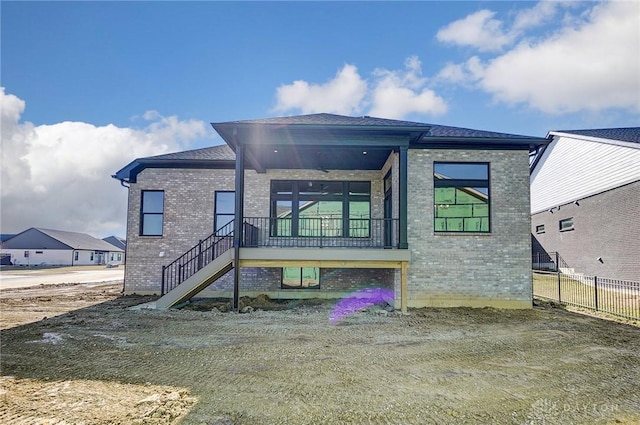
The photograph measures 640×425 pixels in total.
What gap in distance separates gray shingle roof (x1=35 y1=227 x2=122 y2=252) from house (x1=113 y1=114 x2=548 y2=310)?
145 ft

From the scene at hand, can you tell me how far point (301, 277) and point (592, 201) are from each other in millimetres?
15357

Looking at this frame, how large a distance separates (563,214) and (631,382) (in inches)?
736

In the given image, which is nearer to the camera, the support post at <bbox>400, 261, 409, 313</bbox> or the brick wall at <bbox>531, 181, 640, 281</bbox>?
the support post at <bbox>400, 261, 409, 313</bbox>

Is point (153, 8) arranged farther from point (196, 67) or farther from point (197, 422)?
point (197, 422)

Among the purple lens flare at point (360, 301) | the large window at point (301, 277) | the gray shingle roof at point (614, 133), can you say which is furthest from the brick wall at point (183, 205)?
the gray shingle roof at point (614, 133)

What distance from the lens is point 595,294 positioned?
1046 centimetres

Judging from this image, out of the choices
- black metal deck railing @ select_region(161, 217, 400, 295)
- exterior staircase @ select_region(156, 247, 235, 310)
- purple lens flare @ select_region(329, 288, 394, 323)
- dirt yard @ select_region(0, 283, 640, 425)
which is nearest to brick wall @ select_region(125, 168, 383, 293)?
black metal deck railing @ select_region(161, 217, 400, 295)

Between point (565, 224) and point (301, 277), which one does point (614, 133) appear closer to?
point (565, 224)

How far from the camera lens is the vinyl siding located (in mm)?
15876

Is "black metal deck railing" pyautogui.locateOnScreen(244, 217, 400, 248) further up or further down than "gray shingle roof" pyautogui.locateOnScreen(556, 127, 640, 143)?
further down

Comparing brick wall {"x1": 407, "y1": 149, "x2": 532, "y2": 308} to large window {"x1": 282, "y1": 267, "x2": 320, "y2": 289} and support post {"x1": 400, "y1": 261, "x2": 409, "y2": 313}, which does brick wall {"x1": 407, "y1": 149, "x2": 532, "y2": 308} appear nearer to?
support post {"x1": 400, "y1": 261, "x2": 409, "y2": 313}

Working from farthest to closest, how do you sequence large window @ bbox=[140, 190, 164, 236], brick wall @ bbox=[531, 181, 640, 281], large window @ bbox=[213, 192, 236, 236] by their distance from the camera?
1. brick wall @ bbox=[531, 181, 640, 281]
2. large window @ bbox=[140, 190, 164, 236]
3. large window @ bbox=[213, 192, 236, 236]

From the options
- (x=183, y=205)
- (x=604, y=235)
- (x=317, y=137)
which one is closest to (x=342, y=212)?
(x=317, y=137)

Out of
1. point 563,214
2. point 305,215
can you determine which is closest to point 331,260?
point 305,215
